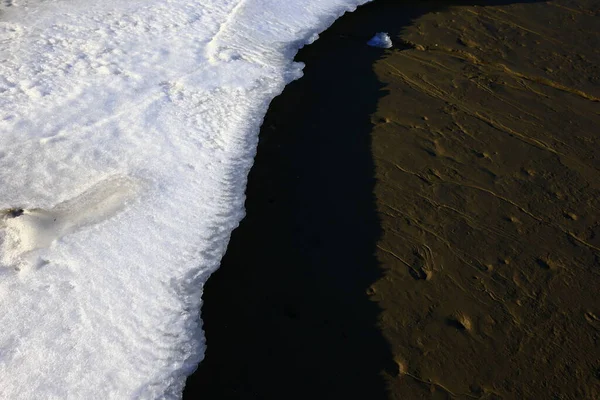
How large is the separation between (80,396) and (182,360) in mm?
422

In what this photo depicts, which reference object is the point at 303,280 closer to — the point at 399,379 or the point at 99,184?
the point at 399,379

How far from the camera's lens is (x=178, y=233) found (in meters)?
3.07

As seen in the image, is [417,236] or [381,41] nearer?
[417,236]

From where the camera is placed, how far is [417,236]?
10.8 feet

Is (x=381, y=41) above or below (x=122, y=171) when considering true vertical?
above

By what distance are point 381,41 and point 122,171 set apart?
2.55m

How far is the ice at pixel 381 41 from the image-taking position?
192 inches

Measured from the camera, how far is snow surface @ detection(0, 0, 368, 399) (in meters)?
2.55

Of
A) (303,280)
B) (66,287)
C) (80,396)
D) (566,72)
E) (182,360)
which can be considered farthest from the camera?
(566,72)

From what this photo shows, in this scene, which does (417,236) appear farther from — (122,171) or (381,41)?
(381,41)

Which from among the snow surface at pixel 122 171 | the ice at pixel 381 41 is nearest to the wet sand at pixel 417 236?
the ice at pixel 381 41

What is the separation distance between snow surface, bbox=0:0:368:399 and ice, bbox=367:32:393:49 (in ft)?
1.34

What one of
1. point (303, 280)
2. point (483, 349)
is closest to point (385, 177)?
point (303, 280)

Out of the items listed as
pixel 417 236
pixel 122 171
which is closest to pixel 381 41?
pixel 417 236
